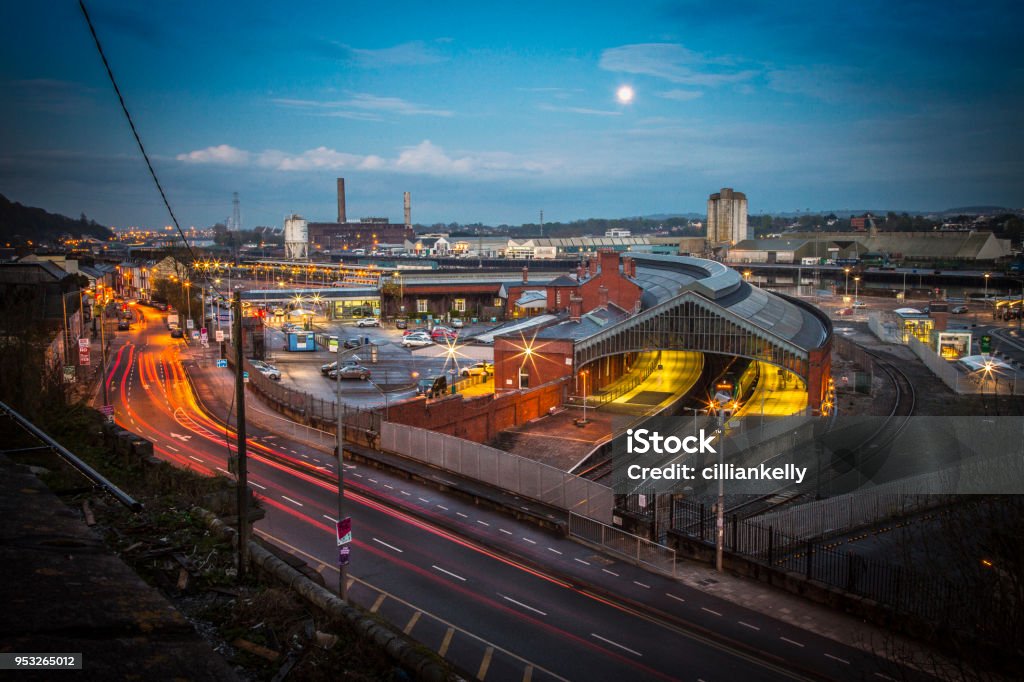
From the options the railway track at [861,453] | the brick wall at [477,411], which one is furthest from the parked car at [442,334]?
the railway track at [861,453]

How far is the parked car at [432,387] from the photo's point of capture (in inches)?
1851

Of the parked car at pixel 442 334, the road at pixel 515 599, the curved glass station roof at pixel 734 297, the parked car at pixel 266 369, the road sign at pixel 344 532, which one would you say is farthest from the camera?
the parked car at pixel 442 334

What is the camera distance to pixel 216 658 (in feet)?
15.3

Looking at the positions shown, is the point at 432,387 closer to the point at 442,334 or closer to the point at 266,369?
the point at 266,369

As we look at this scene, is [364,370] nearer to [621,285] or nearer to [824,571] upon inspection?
[621,285]

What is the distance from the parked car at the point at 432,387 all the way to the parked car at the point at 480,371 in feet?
21.1

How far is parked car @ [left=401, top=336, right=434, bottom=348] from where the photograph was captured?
73250 mm

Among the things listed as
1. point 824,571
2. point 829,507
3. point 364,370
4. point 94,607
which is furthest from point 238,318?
point 364,370

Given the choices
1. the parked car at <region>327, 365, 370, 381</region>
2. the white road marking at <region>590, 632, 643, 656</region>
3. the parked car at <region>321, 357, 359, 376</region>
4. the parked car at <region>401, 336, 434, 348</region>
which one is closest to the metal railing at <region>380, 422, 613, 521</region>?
the white road marking at <region>590, 632, 643, 656</region>

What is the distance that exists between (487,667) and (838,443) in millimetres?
28896

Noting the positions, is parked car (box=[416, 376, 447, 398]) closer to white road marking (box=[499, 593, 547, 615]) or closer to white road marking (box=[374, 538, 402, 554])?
white road marking (box=[374, 538, 402, 554])

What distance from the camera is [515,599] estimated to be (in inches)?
813

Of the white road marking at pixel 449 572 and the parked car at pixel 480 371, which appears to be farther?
the parked car at pixel 480 371

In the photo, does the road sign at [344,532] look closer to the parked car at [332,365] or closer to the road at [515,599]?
the road at [515,599]
